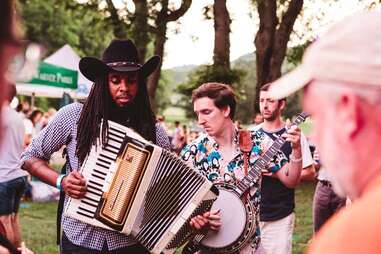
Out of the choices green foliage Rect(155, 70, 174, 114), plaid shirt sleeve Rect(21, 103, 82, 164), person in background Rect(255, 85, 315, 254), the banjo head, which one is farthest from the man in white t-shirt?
green foliage Rect(155, 70, 174, 114)

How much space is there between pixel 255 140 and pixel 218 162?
34 cm

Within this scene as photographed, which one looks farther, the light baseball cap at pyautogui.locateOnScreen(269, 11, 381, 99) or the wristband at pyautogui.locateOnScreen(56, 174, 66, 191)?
the wristband at pyautogui.locateOnScreen(56, 174, 66, 191)

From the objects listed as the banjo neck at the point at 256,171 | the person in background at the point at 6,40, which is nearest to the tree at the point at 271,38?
the banjo neck at the point at 256,171

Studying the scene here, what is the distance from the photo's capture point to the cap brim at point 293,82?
155 centimetres

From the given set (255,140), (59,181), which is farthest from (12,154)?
(255,140)

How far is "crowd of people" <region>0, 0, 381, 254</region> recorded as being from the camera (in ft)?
4.57

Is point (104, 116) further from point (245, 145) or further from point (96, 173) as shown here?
point (245, 145)

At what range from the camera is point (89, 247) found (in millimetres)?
4293

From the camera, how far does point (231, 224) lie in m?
4.71

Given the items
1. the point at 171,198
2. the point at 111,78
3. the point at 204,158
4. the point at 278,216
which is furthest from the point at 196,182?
the point at 278,216

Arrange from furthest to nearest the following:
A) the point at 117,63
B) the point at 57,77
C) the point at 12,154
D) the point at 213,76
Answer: the point at 213,76 → the point at 57,77 → the point at 12,154 → the point at 117,63

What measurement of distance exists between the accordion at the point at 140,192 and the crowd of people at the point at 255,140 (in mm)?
80

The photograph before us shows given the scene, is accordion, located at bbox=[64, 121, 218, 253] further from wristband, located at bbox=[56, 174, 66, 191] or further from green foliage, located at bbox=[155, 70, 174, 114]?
green foliage, located at bbox=[155, 70, 174, 114]

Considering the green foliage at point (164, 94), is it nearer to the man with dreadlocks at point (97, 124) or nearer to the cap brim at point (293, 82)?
the man with dreadlocks at point (97, 124)
